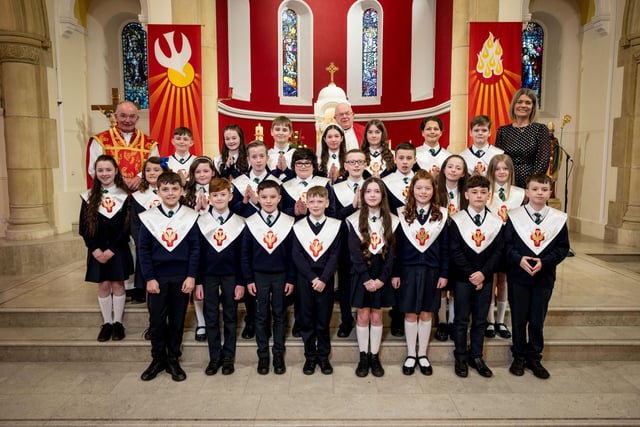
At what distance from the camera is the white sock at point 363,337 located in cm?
378

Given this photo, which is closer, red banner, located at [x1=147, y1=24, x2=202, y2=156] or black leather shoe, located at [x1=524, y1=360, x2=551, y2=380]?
black leather shoe, located at [x1=524, y1=360, x2=551, y2=380]

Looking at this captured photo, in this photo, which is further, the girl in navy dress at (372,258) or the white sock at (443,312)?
the white sock at (443,312)

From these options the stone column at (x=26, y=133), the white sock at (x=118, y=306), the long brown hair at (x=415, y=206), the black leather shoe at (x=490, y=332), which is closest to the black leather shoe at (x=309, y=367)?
the long brown hair at (x=415, y=206)

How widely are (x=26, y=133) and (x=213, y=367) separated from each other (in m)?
5.48

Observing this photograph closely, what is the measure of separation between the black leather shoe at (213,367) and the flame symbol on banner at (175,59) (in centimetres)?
409

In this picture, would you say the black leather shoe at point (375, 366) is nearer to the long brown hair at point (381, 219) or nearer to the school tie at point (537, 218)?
the long brown hair at point (381, 219)

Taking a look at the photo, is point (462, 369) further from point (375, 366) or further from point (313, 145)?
point (313, 145)

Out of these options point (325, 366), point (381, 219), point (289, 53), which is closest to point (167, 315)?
point (325, 366)

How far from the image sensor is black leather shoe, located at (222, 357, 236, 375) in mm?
3787

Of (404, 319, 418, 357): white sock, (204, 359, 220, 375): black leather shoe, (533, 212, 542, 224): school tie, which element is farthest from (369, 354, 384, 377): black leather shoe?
(533, 212, 542, 224): school tie

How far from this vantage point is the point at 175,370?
3713mm

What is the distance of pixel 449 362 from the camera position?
13.1 ft

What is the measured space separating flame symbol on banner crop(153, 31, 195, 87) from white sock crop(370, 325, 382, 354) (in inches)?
175

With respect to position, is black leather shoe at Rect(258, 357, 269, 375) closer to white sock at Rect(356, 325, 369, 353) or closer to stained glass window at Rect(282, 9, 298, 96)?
white sock at Rect(356, 325, 369, 353)
